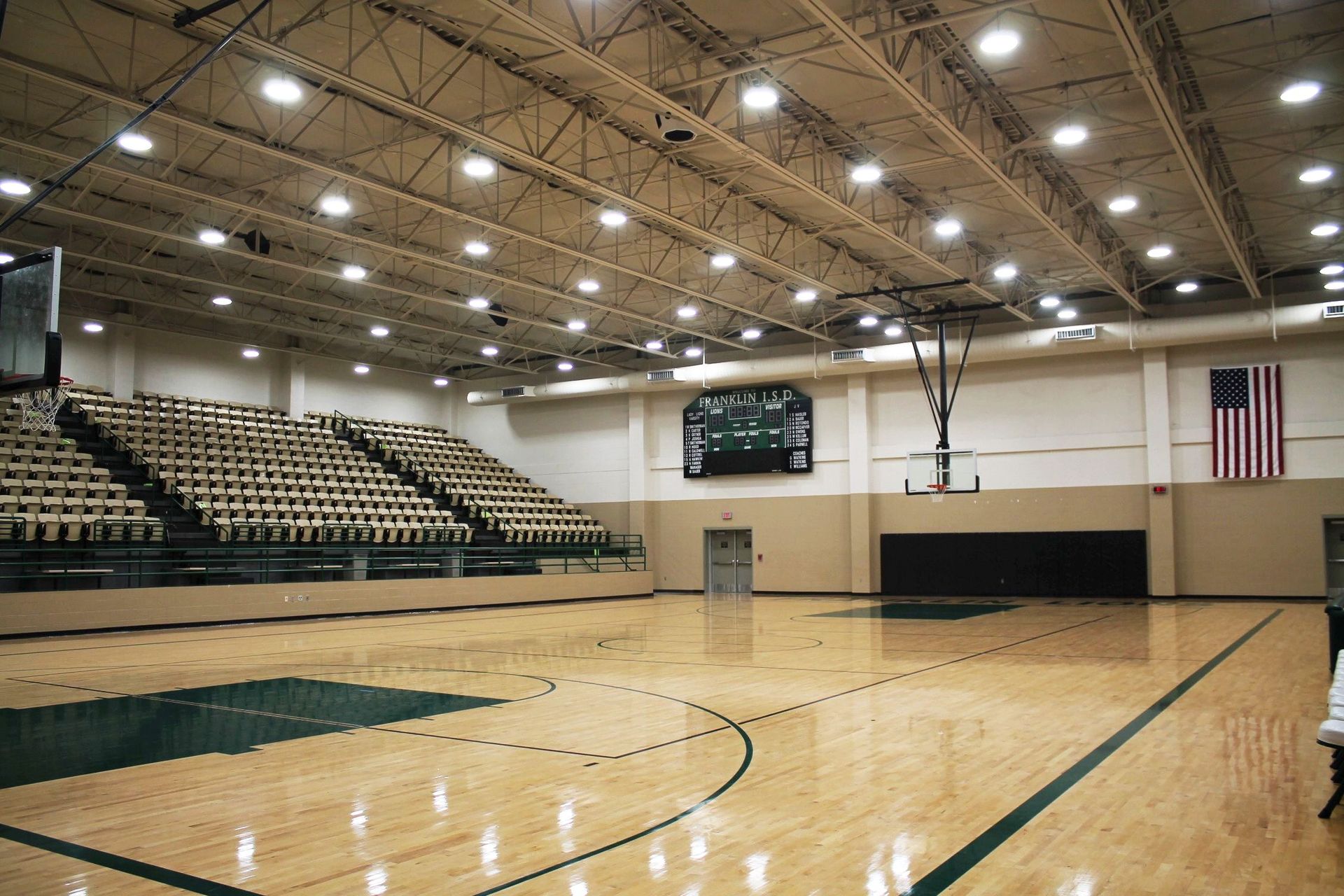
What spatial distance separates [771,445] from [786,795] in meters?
21.6

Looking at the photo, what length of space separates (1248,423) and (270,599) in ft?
A: 64.8

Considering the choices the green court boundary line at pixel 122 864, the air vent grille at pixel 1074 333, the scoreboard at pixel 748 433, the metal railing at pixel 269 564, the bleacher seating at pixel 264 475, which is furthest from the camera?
the scoreboard at pixel 748 433

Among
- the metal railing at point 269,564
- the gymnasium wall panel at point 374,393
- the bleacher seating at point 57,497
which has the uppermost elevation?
the gymnasium wall panel at point 374,393

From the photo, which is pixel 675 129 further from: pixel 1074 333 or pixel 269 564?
pixel 1074 333

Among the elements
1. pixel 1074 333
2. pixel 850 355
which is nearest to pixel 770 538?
pixel 850 355

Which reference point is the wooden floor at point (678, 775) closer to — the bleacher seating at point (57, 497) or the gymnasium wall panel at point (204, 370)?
the bleacher seating at point (57, 497)

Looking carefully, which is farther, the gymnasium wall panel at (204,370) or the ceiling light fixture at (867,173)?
the gymnasium wall panel at (204,370)

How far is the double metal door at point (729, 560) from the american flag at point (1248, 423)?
450 inches

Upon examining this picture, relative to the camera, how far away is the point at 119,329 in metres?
23.0

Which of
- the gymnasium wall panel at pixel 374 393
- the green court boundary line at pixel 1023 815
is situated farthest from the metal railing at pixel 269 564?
the green court boundary line at pixel 1023 815

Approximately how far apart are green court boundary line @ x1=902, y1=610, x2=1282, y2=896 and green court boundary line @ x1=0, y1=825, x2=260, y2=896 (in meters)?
2.61

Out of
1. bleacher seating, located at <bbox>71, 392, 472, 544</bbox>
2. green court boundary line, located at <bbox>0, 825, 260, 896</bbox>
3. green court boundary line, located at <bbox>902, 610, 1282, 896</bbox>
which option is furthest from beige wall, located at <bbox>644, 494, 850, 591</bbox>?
green court boundary line, located at <bbox>0, 825, 260, 896</bbox>

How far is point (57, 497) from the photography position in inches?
680

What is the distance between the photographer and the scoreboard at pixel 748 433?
26500mm
